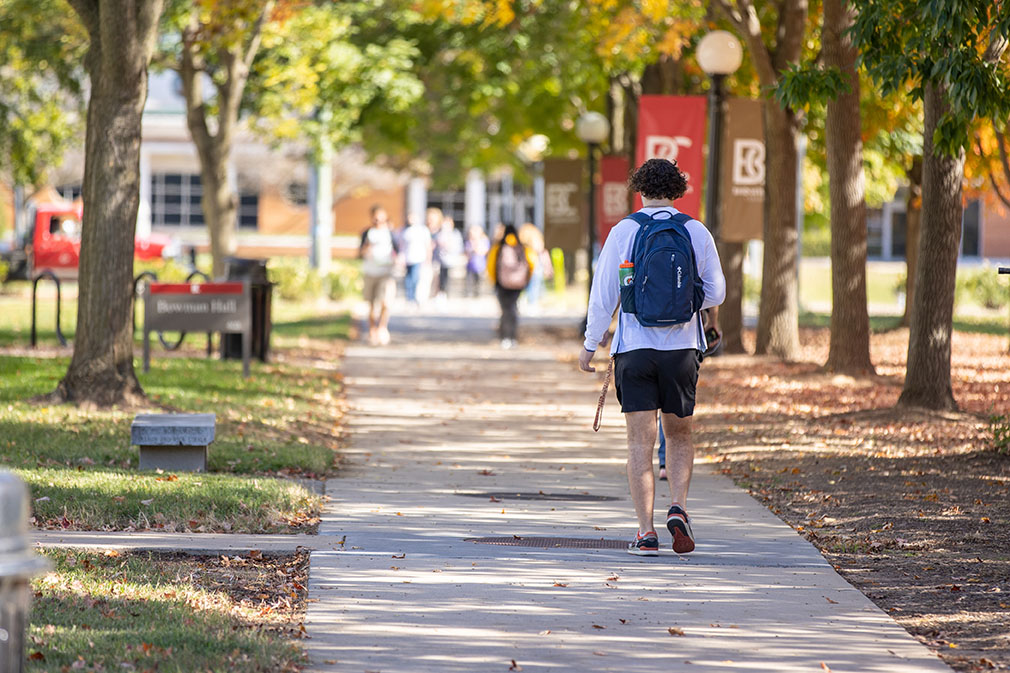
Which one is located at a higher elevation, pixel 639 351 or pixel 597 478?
pixel 639 351

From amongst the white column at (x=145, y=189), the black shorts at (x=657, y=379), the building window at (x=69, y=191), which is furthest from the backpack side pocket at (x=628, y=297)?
the building window at (x=69, y=191)

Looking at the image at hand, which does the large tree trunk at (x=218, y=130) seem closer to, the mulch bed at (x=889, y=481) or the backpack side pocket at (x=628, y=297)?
the mulch bed at (x=889, y=481)

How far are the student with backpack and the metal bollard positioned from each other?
1662 cm

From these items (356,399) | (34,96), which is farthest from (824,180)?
(356,399)

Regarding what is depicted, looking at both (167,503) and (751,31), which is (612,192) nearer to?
(751,31)

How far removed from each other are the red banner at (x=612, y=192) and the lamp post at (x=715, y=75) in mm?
4203

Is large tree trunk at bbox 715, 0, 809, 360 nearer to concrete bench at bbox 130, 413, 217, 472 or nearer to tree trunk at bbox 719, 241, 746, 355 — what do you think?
tree trunk at bbox 719, 241, 746, 355

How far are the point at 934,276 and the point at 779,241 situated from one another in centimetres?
536

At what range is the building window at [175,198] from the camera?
5488cm

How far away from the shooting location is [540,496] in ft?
29.1

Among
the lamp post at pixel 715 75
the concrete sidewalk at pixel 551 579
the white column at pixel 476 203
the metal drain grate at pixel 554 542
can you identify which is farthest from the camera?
the white column at pixel 476 203

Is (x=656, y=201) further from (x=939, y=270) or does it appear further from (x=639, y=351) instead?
(x=939, y=270)

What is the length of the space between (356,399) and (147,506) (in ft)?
21.1

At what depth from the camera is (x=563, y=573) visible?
6.61 m
